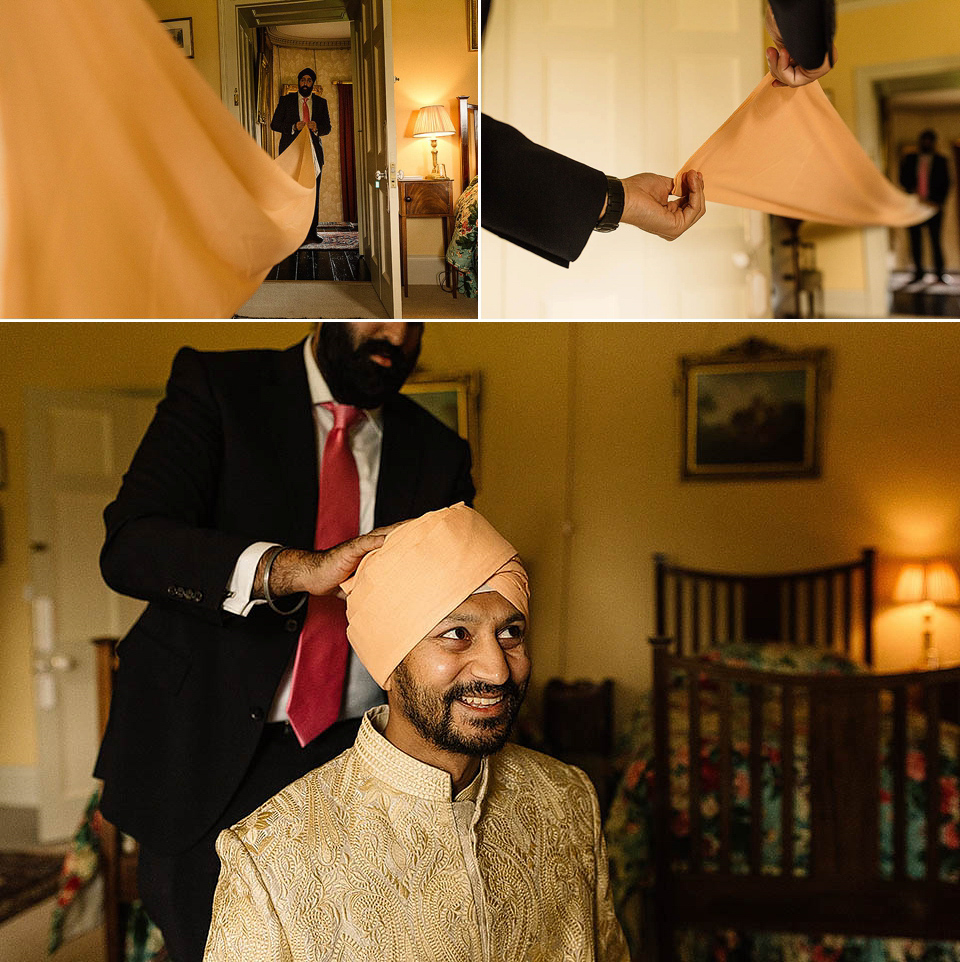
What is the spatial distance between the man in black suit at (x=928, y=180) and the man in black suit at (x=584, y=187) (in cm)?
29

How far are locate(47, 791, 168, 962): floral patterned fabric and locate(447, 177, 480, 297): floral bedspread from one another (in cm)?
155

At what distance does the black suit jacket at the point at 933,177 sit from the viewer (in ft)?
7.23

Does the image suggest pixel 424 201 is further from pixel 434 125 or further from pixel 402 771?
pixel 402 771

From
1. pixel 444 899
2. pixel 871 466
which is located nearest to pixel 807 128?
pixel 871 466

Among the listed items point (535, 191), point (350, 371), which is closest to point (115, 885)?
point (350, 371)

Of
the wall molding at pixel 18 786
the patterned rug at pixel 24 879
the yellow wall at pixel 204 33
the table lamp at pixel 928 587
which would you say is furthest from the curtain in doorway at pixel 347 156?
the table lamp at pixel 928 587

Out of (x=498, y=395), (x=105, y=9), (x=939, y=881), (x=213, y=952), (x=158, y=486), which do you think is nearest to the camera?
(x=213, y=952)

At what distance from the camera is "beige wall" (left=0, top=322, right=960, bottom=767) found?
98.2 inches

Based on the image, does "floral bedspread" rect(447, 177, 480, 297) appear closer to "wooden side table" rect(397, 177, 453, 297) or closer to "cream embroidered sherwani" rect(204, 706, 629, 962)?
"wooden side table" rect(397, 177, 453, 297)

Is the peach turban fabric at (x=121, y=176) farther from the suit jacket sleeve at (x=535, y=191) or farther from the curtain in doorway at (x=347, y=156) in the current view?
the suit jacket sleeve at (x=535, y=191)

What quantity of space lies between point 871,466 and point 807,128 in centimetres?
118

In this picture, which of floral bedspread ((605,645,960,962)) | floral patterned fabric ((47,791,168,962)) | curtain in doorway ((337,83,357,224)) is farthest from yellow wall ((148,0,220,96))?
floral bedspread ((605,645,960,962))

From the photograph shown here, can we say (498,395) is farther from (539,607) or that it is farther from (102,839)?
(102,839)

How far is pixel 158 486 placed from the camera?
5.53 feet
